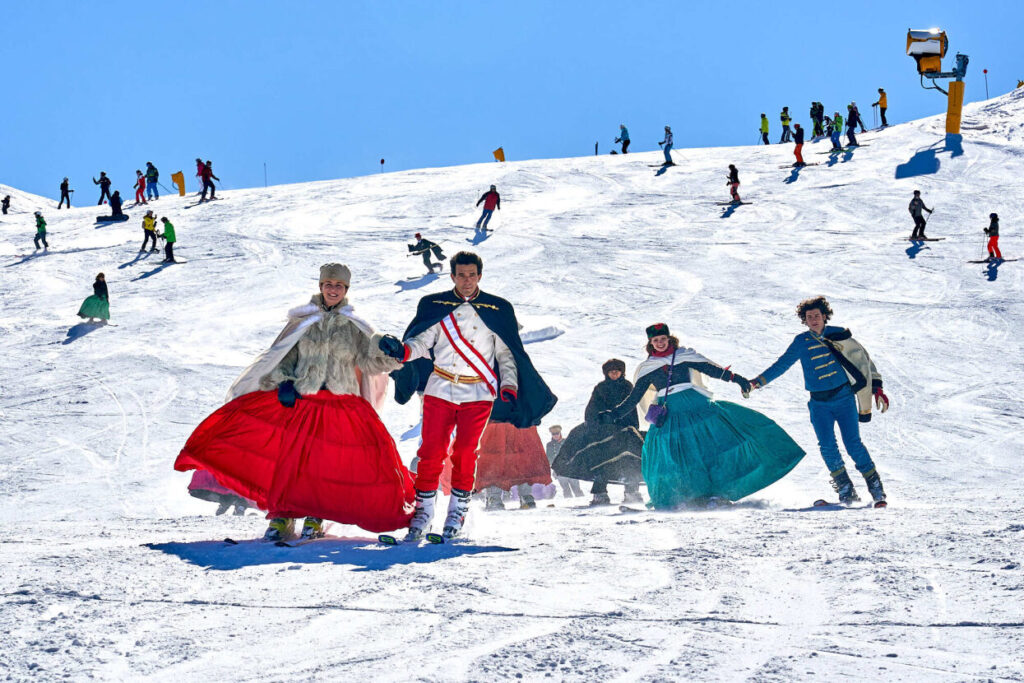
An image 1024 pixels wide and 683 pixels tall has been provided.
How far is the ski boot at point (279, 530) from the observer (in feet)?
18.3

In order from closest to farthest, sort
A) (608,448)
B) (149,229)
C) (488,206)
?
1. (608,448)
2. (149,229)
3. (488,206)

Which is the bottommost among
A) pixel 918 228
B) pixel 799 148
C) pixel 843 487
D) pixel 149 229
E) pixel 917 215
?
pixel 843 487

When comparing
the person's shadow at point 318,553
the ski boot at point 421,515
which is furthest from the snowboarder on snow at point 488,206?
the person's shadow at point 318,553

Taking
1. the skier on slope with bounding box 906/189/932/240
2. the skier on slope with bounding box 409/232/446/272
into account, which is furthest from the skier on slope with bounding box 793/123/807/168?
the skier on slope with bounding box 409/232/446/272

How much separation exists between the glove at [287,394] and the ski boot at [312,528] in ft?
2.09

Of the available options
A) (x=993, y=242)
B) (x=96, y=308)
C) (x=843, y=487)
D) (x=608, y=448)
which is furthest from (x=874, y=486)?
(x=96, y=308)

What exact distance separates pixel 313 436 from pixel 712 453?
3.23 metres

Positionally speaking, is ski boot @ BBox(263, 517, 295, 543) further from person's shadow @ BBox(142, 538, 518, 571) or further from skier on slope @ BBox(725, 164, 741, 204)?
skier on slope @ BBox(725, 164, 741, 204)

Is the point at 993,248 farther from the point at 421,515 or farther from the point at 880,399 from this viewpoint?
the point at 421,515

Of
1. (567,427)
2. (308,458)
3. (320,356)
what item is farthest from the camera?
(567,427)

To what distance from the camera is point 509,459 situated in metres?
8.97

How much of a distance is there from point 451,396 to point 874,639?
10.7 feet

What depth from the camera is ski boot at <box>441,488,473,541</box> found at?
5867mm

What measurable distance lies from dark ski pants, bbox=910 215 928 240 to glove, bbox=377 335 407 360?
17.8 meters
